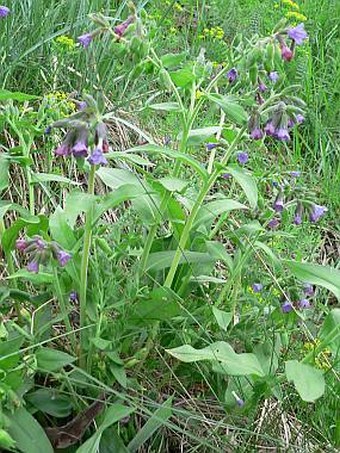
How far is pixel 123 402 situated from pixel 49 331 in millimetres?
232

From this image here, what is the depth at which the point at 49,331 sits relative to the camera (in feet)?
5.69

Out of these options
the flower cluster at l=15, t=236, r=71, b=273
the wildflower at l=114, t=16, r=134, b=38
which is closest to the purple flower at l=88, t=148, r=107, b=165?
the flower cluster at l=15, t=236, r=71, b=273

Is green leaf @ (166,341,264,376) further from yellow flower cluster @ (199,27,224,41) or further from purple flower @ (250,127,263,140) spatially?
yellow flower cluster @ (199,27,224,41)

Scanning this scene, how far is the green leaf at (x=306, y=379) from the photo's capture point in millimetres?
1458

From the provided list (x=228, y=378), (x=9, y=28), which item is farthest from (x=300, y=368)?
(x=9, y=28)

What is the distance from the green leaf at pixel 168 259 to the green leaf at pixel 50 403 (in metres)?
0.36

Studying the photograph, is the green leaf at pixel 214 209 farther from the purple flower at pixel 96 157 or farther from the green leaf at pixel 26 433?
the green leaf at pixel 26 433

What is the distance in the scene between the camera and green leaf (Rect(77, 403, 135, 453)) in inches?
56.1

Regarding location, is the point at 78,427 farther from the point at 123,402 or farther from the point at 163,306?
the point at 163,306

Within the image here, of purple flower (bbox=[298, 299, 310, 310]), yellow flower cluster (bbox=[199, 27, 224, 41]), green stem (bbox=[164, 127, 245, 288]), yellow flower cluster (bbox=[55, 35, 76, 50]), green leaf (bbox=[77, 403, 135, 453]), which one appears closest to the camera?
green leaf (bbox=[77, 403, 135, 453])

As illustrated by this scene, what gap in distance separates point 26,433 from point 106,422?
148 mm

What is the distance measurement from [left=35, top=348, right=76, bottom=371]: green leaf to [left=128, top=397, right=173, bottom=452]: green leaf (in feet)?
0.66

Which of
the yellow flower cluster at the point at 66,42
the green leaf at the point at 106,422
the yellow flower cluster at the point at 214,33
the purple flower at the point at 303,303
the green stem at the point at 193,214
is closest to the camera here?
the green leaf at the point at 106,422

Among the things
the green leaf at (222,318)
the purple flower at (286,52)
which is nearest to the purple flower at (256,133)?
the purple flower at (286,52)
